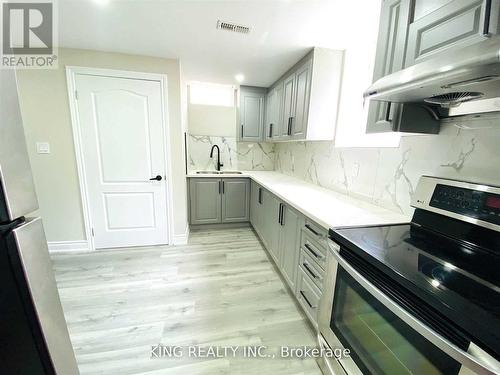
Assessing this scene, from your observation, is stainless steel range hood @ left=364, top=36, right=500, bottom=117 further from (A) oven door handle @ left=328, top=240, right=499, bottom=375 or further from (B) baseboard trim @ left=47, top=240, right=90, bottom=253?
(B) baseboard trim @ left=47, top=240, right=90, bottom=253

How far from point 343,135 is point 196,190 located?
2.19m

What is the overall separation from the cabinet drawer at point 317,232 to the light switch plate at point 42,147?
2910mm

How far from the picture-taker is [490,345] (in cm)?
53

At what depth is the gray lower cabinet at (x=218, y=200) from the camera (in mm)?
3328

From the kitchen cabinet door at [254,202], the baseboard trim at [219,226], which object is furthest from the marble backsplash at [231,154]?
the baseboard trim at [219,226]

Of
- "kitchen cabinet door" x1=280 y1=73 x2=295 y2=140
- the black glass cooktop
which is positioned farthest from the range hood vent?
"kitchen cabinet door" x1=280 y1=73 x2=295 y2=140

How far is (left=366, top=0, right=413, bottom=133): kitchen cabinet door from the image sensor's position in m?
1.16

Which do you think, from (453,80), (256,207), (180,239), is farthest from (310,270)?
(180,239)

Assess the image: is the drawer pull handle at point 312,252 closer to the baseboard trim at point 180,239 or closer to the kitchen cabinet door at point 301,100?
the kitchen cabinet door at point 301,100

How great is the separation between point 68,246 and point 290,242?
2738mm

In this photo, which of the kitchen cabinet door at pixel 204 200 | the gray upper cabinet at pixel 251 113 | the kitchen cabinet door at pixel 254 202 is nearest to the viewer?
the kitchen cabinet door at pixel 254 202

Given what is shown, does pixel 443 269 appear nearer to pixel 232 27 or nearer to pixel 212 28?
pixel 232 27

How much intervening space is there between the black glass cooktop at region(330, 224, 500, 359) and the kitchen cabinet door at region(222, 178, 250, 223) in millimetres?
2381

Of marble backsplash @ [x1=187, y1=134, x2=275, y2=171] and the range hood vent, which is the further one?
marble backsplash @ [x1=187, y1=134, x2=275, y2=171]
